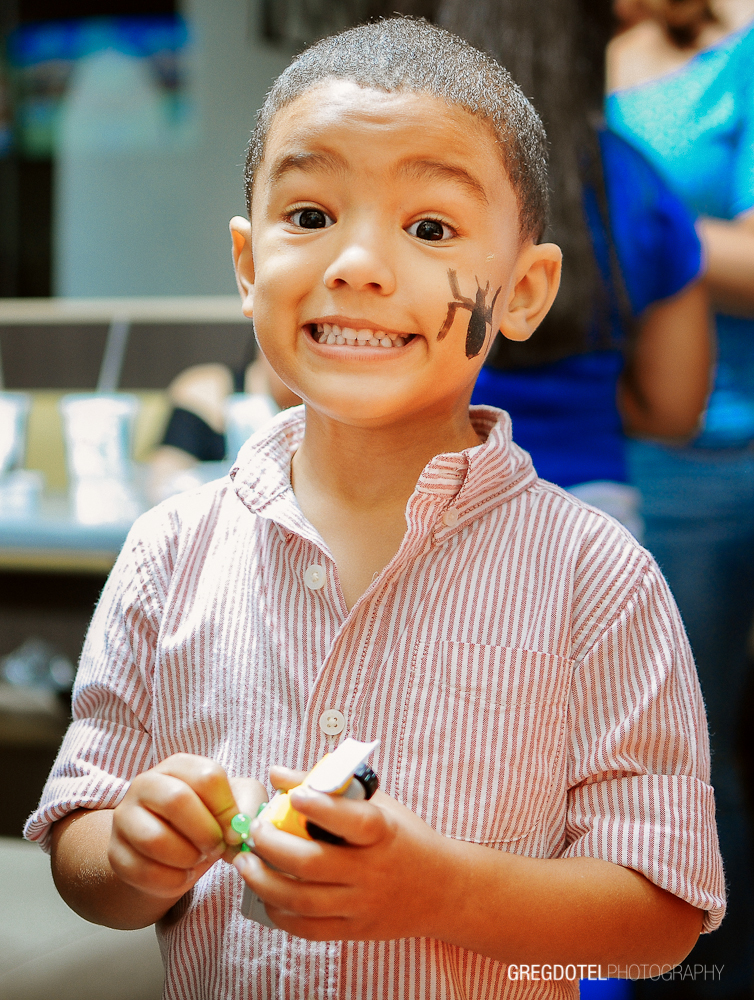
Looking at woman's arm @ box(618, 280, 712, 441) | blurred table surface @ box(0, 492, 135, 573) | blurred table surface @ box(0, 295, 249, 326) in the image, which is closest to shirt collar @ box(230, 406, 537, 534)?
woman's arm @ box(618, 280, 712, 441)

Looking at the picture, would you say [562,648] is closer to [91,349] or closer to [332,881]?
[332,881]

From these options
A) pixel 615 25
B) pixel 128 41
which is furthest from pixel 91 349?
pixel 615 25

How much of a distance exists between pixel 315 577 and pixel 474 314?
0.19 meters

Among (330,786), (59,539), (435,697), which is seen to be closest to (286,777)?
(330,786)

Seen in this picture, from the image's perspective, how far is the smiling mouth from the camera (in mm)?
598

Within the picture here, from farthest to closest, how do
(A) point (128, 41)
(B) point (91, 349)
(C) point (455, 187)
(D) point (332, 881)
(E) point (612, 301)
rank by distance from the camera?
1. (A) point (128, 41)
2. (B) point (91, 349)
3. (E) point (612, 301)
4. (C) point (455, 187)
5. (D) point (332, 881)

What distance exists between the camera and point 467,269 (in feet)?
2.00

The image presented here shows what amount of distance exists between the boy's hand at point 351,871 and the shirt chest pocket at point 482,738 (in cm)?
8

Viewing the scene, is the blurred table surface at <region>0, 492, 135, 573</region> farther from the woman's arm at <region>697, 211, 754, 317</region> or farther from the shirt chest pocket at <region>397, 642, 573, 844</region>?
the shirt chest pocket at <region>397, 642, 573, 844</region>

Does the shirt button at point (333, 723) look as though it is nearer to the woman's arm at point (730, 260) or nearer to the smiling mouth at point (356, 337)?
the smiling mouth at point (356, 337)

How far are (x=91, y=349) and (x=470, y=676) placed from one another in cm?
227

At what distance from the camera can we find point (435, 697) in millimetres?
627

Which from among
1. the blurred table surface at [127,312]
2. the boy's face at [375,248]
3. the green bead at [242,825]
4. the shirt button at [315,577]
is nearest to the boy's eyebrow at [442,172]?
the boy's face at [375,248]

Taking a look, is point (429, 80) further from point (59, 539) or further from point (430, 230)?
point (59, 539)
